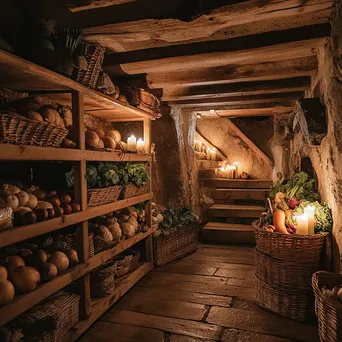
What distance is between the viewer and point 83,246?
232 centimetres

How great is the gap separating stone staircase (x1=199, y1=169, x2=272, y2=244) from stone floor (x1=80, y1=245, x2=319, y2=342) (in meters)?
1.25

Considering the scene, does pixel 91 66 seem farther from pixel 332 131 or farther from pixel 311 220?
pixel 311 220

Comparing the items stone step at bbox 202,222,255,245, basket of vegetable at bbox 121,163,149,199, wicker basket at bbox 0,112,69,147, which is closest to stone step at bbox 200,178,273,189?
stone step at bbox 202,222,255,245

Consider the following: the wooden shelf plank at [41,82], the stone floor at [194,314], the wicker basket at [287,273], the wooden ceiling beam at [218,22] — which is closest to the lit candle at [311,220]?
the wicker basket at [287,273]

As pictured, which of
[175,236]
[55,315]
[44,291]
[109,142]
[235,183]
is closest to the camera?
[44,291]

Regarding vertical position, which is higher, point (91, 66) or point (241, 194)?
point (91, 66)

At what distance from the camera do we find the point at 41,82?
6.77 feet

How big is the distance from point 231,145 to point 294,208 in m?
3.90

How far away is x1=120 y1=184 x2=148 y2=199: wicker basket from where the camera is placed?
119 inches

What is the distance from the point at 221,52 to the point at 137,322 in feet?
8.10

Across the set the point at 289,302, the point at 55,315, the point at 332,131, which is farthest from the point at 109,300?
the point at 332,131

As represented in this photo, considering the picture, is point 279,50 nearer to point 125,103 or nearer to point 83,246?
point 125,103

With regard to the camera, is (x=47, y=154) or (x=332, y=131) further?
(x=332, y=131)

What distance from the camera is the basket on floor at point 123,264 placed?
3080 mm
